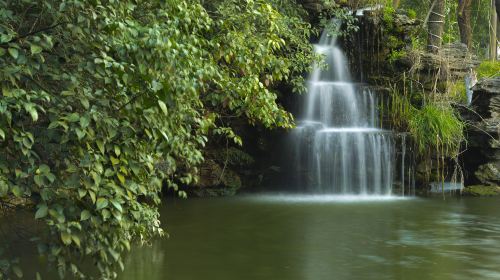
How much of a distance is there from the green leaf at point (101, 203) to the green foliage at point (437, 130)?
975 cm

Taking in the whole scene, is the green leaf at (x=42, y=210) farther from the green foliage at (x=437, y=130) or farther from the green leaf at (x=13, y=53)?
the green foliage at (x=437, y=130)

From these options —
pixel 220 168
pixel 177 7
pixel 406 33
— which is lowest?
pixel 220 168

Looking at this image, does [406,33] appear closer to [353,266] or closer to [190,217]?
[190,217]

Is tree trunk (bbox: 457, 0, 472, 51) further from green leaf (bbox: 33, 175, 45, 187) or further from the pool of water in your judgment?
green leaf (bbox: 33, 175, 45, 187)

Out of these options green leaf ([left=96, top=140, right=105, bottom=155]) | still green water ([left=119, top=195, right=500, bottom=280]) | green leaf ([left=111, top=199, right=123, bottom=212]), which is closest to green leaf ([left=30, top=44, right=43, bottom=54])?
green leaf ([left=96, top=140, right=105, bottom=155])

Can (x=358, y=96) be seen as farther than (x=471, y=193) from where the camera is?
Yes

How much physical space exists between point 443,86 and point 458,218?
4.78m

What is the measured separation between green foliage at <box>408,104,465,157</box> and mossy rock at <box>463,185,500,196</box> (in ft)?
2.78

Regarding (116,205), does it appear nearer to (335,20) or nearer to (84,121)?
(84,121)

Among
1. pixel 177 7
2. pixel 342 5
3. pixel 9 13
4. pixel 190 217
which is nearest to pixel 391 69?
pixel 342 5

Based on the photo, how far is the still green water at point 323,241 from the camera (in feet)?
21.0

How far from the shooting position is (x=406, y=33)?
1445cm

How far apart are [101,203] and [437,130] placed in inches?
391

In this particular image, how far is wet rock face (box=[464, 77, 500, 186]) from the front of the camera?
12789 millimetres
